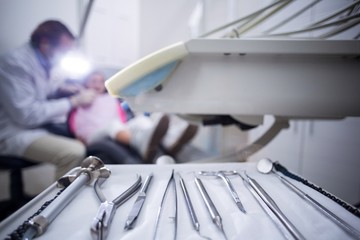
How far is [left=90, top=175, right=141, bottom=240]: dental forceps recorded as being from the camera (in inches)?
8.9

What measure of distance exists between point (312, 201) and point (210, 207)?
16 cm

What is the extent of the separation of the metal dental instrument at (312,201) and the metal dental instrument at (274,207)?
5 centimetres

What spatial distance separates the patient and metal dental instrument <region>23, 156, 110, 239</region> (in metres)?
0.57

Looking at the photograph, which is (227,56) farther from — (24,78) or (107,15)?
(107,15)

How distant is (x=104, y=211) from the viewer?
26 cm

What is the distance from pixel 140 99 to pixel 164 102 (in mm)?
45

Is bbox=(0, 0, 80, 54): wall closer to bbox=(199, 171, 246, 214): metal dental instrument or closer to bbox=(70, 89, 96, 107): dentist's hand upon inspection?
bbox=(199, 171, 246, 214): metal dental instrument

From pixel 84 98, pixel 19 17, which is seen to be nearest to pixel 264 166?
pixel 19 17

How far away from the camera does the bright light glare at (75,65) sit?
1.09 meters

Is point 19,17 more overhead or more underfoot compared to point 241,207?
more overhead

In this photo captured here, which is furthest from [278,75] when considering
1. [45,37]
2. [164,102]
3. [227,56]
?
[45,37]

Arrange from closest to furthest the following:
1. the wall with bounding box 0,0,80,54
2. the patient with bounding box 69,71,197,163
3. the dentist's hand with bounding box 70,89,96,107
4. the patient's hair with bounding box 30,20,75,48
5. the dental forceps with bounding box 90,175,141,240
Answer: the dental forceps with bounding box 90,175,141,240 → the wall with bounding box 0,0,80,54 → the patient's hair with bounding box 30,20,75,48 → the patient with bounding box 69,71,197,163 → the dentist's hand with bounding box 70,89,96,107

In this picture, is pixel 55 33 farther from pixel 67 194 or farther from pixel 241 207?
pixel 241 207

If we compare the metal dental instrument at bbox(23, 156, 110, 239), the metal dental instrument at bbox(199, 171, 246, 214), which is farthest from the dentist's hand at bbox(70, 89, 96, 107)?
the metal dental instrument at bbox(199, 171, 246, 214)
